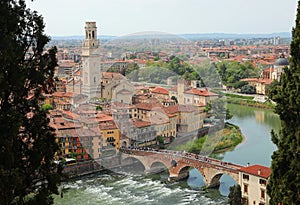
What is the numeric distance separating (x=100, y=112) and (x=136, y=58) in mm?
1066

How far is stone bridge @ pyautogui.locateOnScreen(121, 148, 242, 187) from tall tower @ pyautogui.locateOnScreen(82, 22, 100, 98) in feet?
9.24

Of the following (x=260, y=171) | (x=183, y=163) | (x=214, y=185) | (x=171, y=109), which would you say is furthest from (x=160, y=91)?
(x=260, y=171)

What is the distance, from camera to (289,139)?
6.32 ft

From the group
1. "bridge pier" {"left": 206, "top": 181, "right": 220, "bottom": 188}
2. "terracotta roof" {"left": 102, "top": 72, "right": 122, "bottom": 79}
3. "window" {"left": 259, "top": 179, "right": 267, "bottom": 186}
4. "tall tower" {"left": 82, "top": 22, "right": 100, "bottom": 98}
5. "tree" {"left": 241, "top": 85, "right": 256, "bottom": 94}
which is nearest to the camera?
"window" {"left": 259, "top": 179, "right": 267, "bottom": 186}

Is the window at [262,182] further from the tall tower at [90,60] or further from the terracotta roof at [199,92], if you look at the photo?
the tall tower at [90,60]

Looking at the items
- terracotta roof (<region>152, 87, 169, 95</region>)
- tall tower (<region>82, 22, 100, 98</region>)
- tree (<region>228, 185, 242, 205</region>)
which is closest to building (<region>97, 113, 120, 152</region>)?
terracotta roof (<region>152, 87, 169, 95</region>)

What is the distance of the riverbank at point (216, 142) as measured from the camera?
689 centimetres

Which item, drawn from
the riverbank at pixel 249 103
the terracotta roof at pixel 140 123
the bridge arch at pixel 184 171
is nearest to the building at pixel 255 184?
the bridge arch at pixel 184 171

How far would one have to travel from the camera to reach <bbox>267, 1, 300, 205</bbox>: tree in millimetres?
1881

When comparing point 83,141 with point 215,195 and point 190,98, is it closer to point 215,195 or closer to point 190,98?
point 190,98

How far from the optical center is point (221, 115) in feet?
25.0

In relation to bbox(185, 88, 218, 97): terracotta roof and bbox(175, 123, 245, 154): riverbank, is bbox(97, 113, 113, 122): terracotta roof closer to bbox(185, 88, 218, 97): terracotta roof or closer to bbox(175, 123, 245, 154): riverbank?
bbox(175, 123, 245, 154): riverbank

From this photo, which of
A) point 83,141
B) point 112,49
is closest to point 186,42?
point 112,49

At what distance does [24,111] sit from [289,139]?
107 cm
